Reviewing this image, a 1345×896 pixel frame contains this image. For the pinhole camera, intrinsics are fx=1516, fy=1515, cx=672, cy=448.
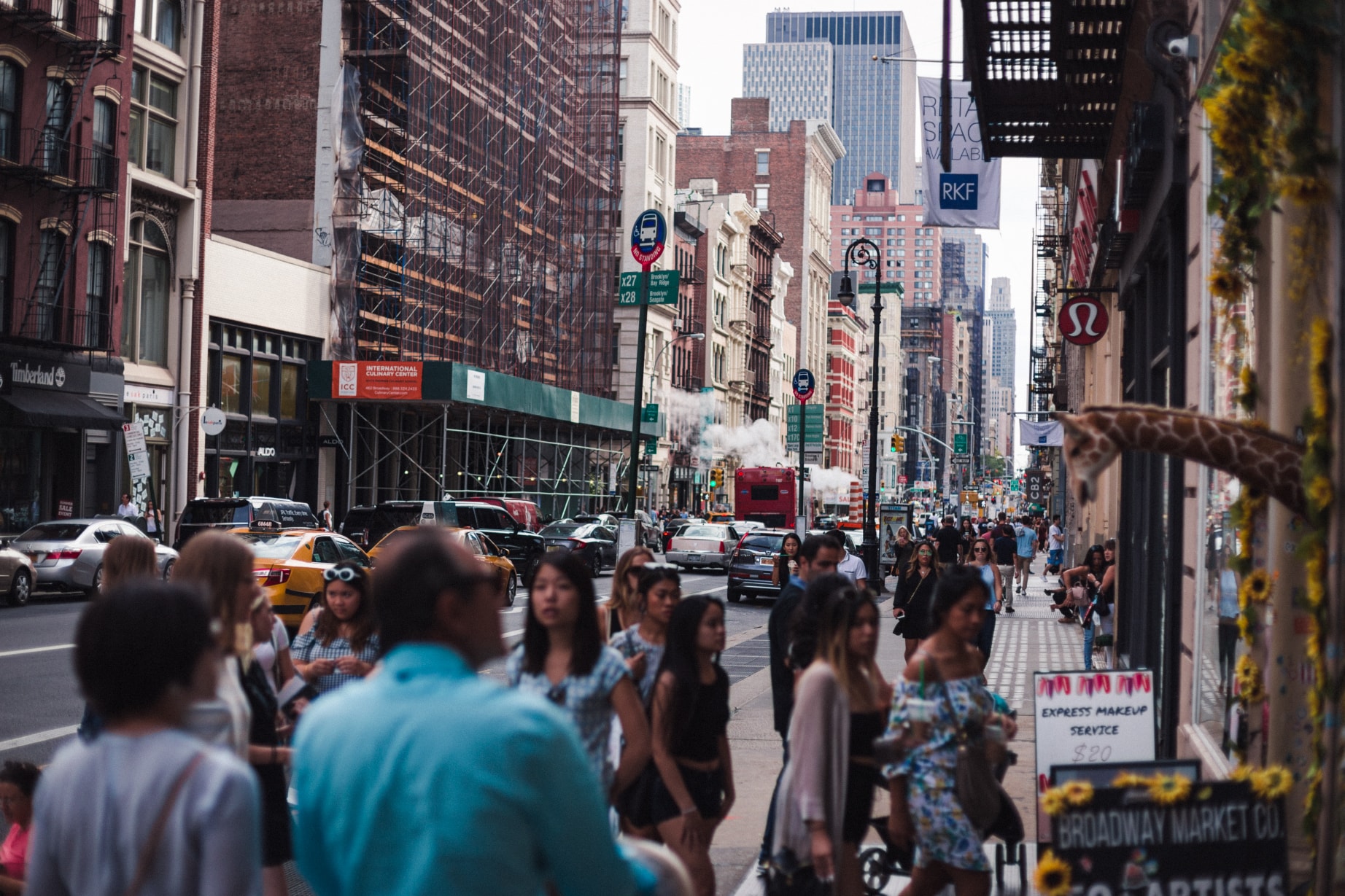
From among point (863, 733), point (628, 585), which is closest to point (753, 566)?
A: point (628, 585)

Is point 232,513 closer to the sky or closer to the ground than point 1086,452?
closer to the ground

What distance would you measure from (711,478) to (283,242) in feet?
125

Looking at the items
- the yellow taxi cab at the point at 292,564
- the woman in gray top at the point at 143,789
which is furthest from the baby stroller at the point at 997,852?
the yellow taxi cab at the point at 292,564

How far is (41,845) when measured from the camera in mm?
2980

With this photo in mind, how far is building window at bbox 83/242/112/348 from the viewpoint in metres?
34.8

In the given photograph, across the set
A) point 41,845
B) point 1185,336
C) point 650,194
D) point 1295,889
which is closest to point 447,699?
point 41,845

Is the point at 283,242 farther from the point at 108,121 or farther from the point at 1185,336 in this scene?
the point at 1185,336

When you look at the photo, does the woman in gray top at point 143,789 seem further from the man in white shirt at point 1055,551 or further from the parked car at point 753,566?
the man in white shirt at point 1055,551

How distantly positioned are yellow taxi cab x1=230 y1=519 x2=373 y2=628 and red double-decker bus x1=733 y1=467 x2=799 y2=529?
43154mm

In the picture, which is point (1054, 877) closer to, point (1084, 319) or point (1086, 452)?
point (1086, 452)

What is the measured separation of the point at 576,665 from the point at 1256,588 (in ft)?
8.73

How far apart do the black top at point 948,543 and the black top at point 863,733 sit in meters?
21.2

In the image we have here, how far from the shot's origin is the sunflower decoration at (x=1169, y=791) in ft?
17.4

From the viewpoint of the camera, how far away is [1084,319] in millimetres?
17359
